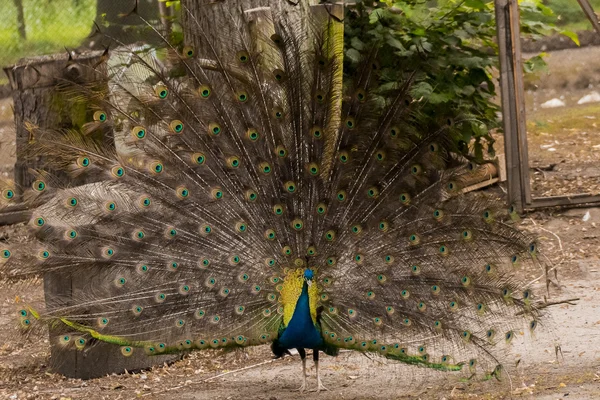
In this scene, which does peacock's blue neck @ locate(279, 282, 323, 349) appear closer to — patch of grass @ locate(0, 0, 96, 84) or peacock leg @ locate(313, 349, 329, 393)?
peacock leg @ locate(313, 349, 329, 393)

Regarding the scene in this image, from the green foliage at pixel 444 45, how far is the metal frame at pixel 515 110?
20 cm

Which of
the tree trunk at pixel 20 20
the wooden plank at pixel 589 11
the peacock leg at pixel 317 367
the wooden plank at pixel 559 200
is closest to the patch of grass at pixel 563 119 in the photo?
the wooden plank at pixel 559 200

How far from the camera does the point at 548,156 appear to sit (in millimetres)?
10016

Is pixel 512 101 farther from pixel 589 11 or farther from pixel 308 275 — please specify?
pixel 308 275

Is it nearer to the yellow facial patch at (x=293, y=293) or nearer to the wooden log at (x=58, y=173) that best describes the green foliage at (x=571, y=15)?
the wooden log at (x=58, y=173)

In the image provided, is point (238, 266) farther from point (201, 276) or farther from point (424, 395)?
point (424, 395)

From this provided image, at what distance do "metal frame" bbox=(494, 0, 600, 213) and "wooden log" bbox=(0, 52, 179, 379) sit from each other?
376cm

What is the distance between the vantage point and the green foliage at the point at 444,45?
821cm

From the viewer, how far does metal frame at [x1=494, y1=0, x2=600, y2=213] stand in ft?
27.6

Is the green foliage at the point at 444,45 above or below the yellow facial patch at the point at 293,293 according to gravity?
above

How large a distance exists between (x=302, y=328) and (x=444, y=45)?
14.2 feet

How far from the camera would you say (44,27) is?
9.57 meters

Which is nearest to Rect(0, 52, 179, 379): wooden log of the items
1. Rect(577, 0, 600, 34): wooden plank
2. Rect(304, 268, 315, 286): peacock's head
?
Rect(304, 268, 315, 286): peacock's head

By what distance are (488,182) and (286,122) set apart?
4.49 m
